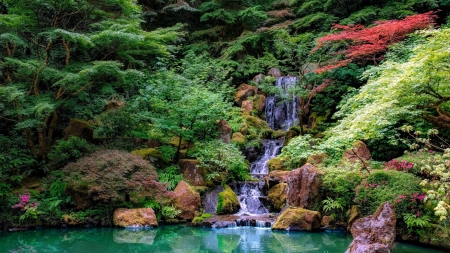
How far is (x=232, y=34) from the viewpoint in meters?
23.6

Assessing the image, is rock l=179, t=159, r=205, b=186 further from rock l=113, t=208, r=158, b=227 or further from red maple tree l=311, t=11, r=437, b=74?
red maple tree l=311, t=11, r=437, b=74

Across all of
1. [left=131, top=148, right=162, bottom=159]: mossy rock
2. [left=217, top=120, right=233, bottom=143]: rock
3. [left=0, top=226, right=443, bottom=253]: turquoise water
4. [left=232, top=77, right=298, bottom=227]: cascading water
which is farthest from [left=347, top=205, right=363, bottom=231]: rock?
[left=131, top=148, right=162, bottom=159]: mossy rock

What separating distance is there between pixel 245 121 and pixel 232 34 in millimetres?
9496

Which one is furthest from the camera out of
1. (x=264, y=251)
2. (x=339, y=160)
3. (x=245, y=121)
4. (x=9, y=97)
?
(x=245, y=121)

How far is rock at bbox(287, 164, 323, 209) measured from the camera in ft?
33.7

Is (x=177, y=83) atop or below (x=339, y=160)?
atop

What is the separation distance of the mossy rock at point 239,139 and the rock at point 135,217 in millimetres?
5605

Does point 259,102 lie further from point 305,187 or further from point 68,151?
point 68,151

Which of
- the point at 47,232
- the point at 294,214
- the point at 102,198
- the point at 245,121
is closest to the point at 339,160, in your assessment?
the point at 294,214

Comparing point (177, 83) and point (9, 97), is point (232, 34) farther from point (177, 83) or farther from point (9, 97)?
point (9, 97)

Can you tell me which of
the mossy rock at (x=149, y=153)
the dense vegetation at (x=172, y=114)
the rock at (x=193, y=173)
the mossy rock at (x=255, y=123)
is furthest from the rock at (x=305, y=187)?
the mossy rock at (x=255, y=123)

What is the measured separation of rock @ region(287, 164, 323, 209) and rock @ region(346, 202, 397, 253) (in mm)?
3072

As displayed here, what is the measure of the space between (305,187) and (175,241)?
424 cm

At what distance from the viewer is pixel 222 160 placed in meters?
12.6
